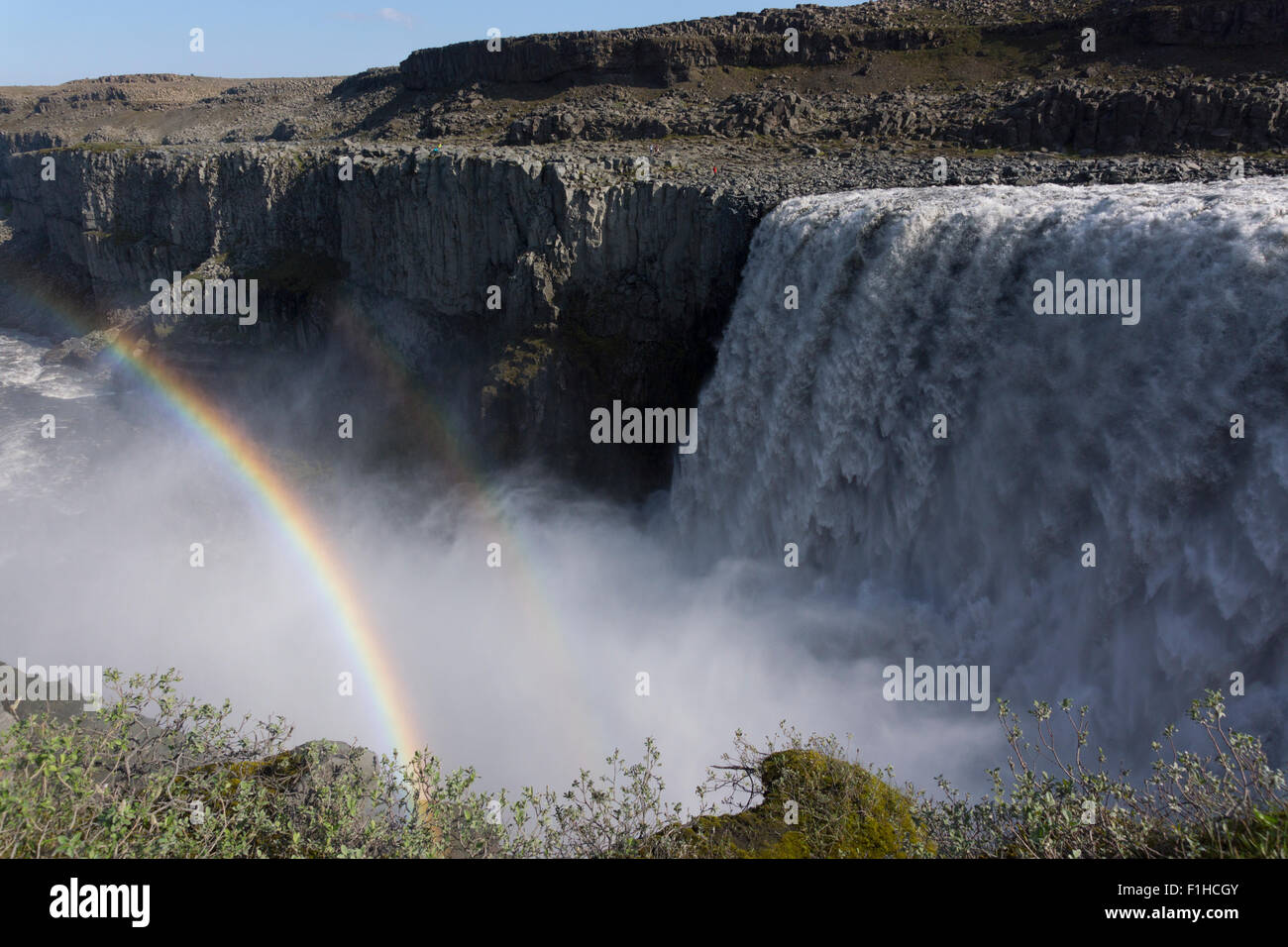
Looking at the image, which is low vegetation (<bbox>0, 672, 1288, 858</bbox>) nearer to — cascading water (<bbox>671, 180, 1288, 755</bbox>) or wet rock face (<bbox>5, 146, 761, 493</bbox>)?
cascading water (<bbox>671, 180, 1288, 755</bbox>)

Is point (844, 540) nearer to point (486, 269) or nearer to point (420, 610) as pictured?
point (420, 610)

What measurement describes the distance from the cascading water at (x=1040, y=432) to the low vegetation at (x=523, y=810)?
9.39 ft

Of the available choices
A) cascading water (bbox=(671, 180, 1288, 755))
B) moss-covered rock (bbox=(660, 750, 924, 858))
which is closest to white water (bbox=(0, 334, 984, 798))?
cascading water (bbox=(671, 180, 1288, 755))

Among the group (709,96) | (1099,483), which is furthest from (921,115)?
(1099,483)

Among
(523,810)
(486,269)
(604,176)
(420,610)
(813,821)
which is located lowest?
(420,610)

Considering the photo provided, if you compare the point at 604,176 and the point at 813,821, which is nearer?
the point at 813,821

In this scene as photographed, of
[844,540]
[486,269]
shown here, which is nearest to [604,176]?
[486,269]

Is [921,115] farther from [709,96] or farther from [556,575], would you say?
[556,575]

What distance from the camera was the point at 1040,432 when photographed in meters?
15.7

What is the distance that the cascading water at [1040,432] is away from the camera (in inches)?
482

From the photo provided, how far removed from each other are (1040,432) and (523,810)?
12532mm

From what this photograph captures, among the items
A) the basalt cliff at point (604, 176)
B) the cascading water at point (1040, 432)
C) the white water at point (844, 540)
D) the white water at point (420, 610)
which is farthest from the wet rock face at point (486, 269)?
the cascading water at point (1040, 432)

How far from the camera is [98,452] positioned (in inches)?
1485

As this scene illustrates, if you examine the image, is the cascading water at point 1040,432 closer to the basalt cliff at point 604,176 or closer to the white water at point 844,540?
the white water at point 844,540
